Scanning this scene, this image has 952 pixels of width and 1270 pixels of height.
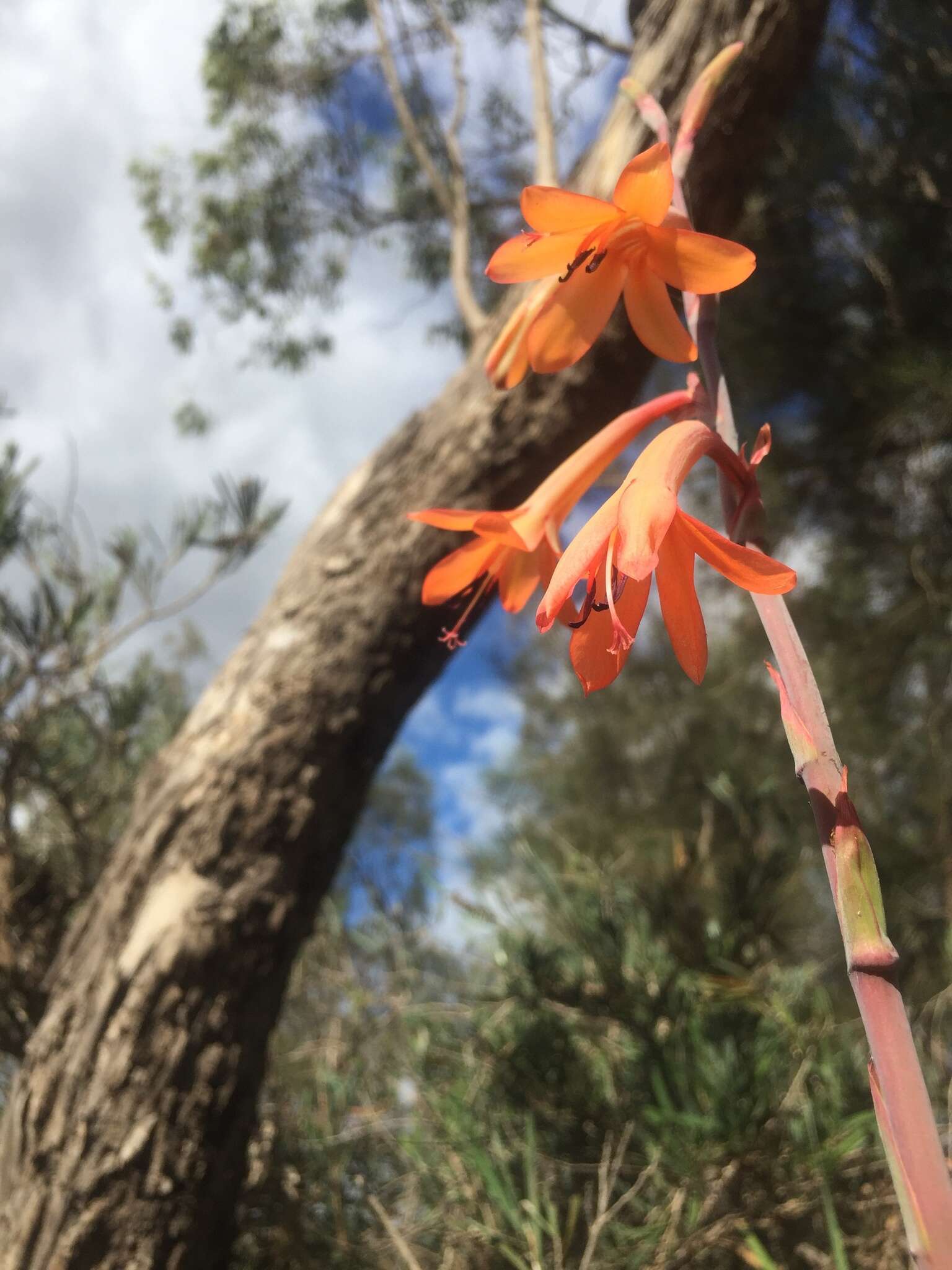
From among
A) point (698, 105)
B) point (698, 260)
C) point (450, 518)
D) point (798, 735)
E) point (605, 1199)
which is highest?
point (698, 105)

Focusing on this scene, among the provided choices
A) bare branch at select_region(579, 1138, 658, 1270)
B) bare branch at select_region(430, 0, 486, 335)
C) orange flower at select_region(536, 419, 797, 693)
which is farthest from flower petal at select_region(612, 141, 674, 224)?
bare branch at select_region(430, 0, 486, 335)

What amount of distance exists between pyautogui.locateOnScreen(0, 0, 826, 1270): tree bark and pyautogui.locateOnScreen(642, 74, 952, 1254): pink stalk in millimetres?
914

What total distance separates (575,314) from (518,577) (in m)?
0.16

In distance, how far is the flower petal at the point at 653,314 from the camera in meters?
0.48

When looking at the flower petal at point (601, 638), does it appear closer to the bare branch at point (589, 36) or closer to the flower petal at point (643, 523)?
the flower petal at point (643, 523)

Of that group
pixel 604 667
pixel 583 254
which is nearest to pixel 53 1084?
pixel 604 667

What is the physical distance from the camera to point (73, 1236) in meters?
0.90

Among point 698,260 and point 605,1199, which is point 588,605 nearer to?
point 698,260

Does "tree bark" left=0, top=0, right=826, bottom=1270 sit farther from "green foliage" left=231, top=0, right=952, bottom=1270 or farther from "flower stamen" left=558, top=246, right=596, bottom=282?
"flower stamen" left=558, top=246, right=596, bottom=282

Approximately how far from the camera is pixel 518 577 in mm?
548

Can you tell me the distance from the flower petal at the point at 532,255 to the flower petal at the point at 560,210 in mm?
13

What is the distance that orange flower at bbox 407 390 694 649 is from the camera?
48 cm

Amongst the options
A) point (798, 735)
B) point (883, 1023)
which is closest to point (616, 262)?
point (798, 735)

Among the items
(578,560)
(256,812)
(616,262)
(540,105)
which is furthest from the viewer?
(540,105)
